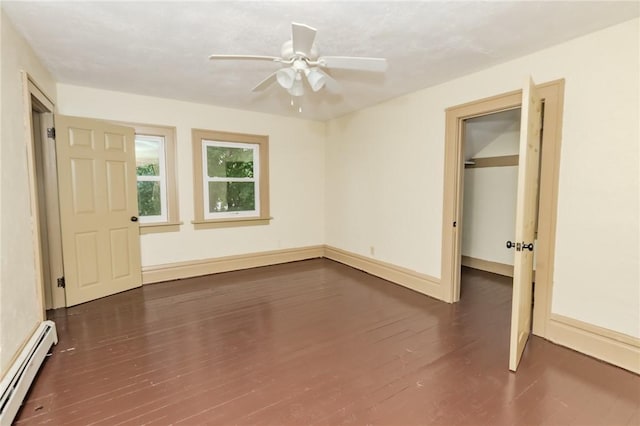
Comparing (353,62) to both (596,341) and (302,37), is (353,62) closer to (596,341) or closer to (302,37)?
(302,37)

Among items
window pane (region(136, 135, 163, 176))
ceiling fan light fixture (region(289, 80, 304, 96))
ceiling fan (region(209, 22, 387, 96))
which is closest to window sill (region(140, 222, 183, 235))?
window pane (region(136, 135, 163, 176))

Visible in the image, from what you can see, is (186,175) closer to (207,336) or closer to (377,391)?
(207,336)

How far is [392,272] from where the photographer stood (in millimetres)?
4203

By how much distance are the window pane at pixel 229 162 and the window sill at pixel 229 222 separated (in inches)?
26.5

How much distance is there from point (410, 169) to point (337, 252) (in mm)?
2026

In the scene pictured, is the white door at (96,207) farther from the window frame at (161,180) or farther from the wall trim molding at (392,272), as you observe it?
the wall trim molding at (392,272)

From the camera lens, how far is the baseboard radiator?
66.8 inches

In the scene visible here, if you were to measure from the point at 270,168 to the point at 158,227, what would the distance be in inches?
72.0

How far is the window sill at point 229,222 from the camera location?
4.47 metres

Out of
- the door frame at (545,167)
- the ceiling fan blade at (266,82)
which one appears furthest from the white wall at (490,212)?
the ceiling fan blade at (266,82)

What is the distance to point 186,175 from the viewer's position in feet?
14.2

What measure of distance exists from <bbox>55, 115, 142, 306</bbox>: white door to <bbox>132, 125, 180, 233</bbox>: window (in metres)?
0.28

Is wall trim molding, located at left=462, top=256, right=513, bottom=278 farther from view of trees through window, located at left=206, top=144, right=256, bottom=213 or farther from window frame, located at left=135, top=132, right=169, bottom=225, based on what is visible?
window frame, located at left=135, top=132, right=169, bottom=225

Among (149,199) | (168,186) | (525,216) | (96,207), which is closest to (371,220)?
(525,216)
